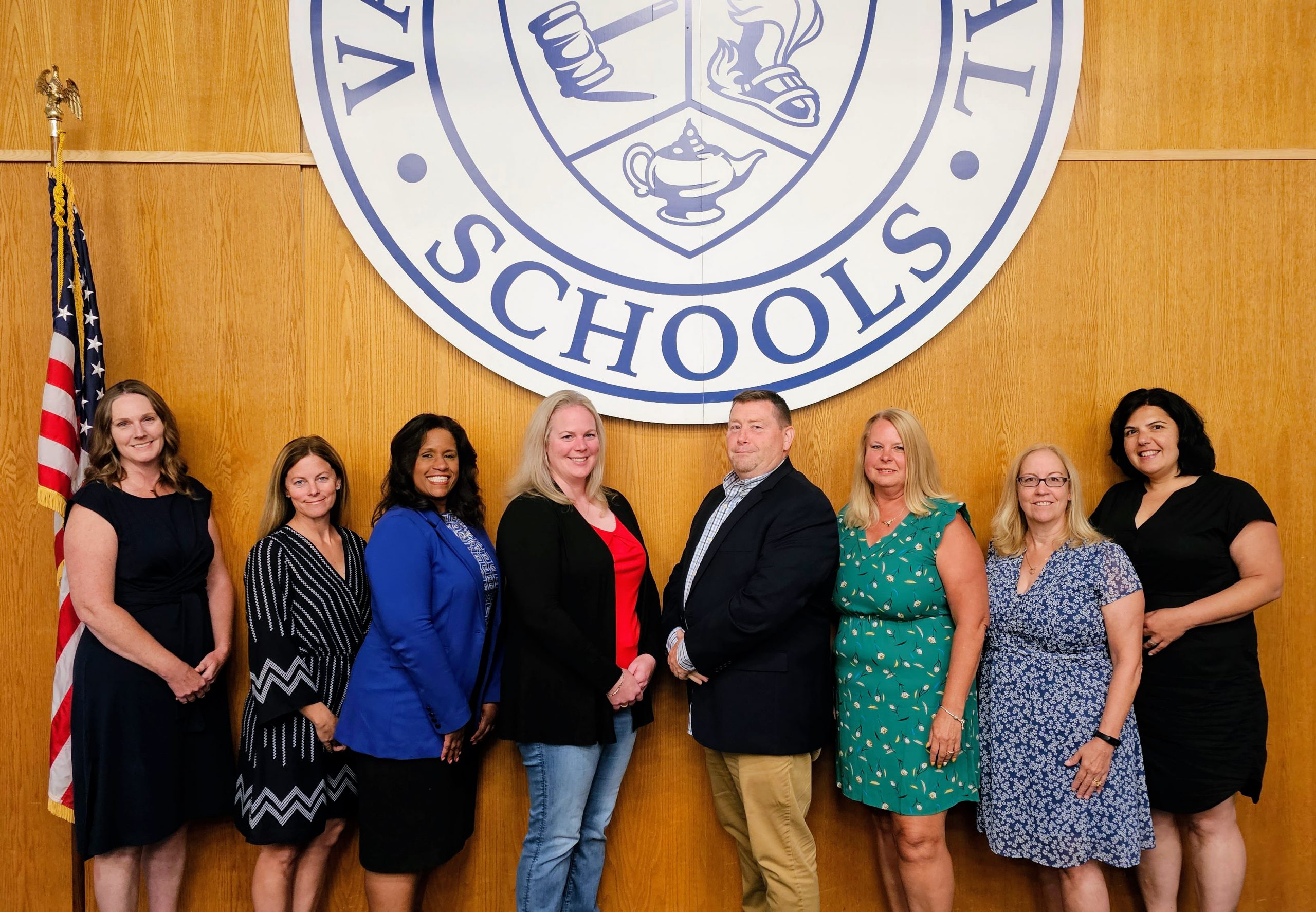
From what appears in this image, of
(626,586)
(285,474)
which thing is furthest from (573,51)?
(626,586)

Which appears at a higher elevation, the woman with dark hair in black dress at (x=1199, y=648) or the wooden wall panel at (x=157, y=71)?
the wooden wall panel at (x=157, y=71)

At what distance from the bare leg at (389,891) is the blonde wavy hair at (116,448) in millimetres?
1219

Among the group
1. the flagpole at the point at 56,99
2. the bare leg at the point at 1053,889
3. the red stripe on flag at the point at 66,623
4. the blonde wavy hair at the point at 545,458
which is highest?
the flagpole at the point at 56,99

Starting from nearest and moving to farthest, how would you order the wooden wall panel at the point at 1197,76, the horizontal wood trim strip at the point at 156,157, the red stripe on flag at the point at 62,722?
the red stripe on flag at the point at 62,722, the horizontal wood trim strip at the point at 156,157, the wooden wall panel at the point at 1197,76

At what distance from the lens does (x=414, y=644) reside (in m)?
2.03

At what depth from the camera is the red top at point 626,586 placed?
7.30 feet

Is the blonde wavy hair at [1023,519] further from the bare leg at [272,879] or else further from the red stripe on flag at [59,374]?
the red stripe on flag at [59,374]

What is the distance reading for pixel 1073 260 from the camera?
2.66 meters

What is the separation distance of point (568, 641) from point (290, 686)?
750 mm

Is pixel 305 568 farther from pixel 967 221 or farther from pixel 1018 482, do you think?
pixel 967 221

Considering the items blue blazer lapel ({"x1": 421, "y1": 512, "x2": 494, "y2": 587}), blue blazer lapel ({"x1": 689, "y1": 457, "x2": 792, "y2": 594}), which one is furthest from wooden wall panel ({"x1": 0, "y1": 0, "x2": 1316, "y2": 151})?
blue blazer lapel ({"x1": 689, "y1": 457, "x2": 792, "y2": 594})

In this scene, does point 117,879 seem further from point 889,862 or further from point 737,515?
point 889,862

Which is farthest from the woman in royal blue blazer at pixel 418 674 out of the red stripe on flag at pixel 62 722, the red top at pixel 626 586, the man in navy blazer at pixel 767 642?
the red stripe on flag at pixel 62 722

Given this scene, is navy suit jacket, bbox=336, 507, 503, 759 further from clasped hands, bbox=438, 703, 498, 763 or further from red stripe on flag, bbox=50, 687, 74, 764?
red stripe on flag, bbox=50, 687, 74, 764
